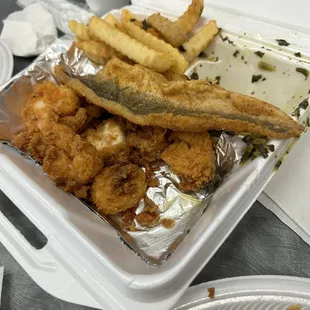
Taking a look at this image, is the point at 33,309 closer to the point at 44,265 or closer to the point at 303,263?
the point at 44,265

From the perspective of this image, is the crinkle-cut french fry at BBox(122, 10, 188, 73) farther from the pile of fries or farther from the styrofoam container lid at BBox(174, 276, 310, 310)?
the styrofoam container lid at BBox(174, 276, 310, 310)

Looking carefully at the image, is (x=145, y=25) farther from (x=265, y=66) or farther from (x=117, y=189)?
(x=117, y=189)

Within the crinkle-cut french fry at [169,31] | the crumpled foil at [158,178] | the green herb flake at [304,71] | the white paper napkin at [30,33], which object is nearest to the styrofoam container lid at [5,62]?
the white paper napkin at [30,33]

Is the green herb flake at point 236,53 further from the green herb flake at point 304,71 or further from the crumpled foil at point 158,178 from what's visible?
the crumpled foil at point 158,178

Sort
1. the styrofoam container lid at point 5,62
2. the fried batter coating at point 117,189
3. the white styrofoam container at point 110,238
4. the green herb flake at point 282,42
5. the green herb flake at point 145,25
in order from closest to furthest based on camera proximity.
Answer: the white styrofoam container at point 110,238
the fried batter coating at point 117,189
the green herb flake at point 282,42
the green herb flake at point 145,25
the styrofoam container lid at point 5,62

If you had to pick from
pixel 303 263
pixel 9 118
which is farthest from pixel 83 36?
pixel 303 263

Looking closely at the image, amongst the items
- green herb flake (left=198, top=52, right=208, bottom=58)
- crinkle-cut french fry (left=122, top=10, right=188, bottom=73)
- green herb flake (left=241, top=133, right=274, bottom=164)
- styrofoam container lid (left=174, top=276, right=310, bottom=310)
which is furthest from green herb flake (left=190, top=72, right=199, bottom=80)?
styrofoam container lid (left=174, top=276, right=310, bottom=310)
